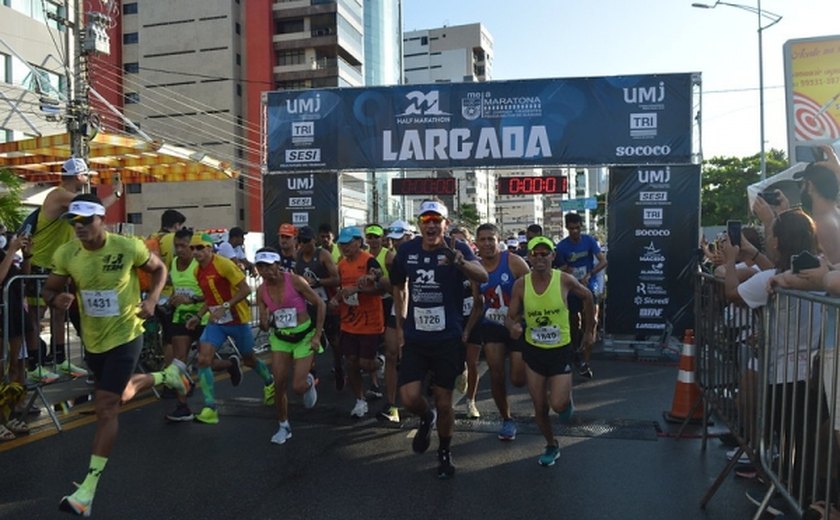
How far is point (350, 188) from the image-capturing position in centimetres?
6316

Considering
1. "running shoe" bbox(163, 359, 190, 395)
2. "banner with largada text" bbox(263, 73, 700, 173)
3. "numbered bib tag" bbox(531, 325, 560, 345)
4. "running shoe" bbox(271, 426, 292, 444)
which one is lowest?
"running shoe" bbox(271, 426, 292, 444)

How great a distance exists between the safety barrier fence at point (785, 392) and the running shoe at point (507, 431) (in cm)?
177

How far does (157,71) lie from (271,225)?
177ft

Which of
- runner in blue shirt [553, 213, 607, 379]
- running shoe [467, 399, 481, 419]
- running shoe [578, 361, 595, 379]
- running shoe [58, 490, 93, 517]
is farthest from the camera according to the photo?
runner in blue shirt [553, 213, 607, 379]

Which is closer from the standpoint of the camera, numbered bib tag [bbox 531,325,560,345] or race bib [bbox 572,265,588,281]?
numbered bib tag [bbox 531,325,560,345]

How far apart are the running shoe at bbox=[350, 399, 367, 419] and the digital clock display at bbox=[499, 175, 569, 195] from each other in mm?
7069

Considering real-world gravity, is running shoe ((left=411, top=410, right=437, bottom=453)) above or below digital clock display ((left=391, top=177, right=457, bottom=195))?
below

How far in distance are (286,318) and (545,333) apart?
2294mm

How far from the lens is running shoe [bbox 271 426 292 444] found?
Result: 5.92 metres

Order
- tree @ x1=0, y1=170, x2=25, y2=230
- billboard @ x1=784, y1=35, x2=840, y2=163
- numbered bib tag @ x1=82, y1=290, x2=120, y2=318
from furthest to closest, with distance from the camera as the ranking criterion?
tree @ x1=0, y1=170, x2=25, y2=230 → billboard @ x1=784, y1=35, x2=840, y2=163 → numbered bib tag @ x1=82, y1=290, x2=120, y2=318

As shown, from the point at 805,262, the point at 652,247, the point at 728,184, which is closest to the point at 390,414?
the point at 805,262

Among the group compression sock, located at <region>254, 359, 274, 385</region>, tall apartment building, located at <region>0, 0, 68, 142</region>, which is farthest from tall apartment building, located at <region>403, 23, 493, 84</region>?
compression sock, located at <region>254, 359, 274, 385</region>

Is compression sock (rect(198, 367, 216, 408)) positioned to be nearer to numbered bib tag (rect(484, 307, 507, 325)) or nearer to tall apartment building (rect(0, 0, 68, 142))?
numbered bib tag (rect(484, 307, 507, 325))

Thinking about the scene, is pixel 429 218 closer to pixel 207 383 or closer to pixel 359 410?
pixel 359 410
